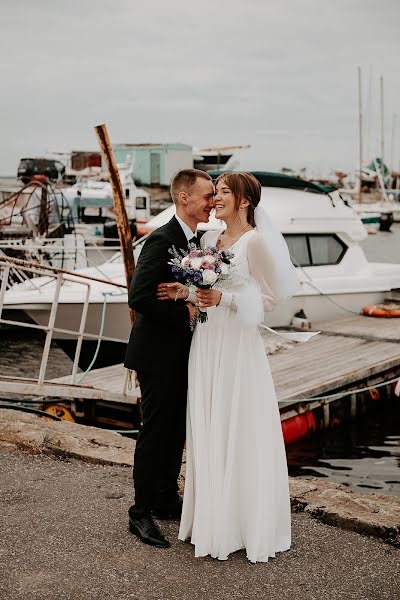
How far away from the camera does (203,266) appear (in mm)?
3773

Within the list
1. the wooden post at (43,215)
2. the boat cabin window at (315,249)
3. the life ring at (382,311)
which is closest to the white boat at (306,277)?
the boat cabin window at (315,249)

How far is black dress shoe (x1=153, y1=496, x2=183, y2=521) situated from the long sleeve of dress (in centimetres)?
127

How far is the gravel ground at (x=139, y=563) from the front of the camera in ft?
11.8

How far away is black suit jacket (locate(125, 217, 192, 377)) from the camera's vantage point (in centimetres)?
404

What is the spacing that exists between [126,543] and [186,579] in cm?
52

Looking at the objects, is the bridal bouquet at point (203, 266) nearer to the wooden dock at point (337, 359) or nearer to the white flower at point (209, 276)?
the white flower at point (209, 276)

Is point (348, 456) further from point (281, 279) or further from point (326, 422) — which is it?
point (281, 279)

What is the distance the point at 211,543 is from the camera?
397 centimetres

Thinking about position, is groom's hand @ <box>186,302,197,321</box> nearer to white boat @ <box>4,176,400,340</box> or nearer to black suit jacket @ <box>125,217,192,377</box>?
black suit jacket @ <box>125,217,192,377</box>

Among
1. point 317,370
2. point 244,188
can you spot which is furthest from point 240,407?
point 317,370

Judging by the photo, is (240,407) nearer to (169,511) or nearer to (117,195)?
(169,511)

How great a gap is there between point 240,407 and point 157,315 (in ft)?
2.10

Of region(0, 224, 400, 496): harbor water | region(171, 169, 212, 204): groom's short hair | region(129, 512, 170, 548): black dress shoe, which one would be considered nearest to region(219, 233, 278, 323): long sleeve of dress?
region(171, 169, 212, 204): groom's short hair

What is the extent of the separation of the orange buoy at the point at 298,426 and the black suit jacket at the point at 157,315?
19.4ft
